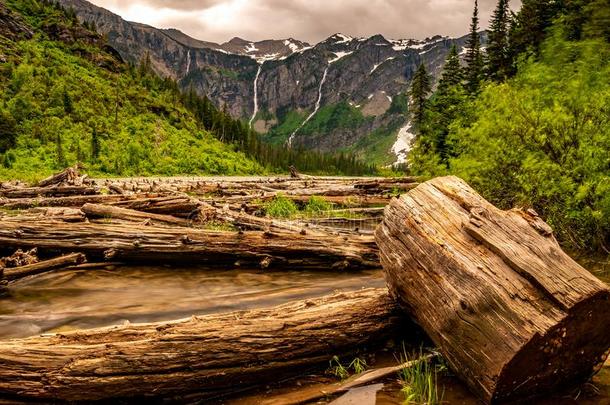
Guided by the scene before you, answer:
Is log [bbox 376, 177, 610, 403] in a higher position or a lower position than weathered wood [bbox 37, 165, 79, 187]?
lower

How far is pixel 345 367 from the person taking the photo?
5383 mm

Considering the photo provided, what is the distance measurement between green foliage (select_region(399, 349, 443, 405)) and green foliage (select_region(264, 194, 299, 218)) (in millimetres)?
13562

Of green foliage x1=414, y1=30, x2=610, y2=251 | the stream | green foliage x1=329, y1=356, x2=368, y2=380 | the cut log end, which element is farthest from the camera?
green foliage x1=414, y1=30, x2=610, y2=251

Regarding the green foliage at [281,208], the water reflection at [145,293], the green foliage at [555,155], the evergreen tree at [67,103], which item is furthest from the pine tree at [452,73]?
the evergreen tree at [67,103]

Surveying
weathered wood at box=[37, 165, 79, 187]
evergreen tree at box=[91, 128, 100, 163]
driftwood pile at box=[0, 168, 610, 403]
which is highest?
evergreen tree at box=[91, 128, 100, 163]

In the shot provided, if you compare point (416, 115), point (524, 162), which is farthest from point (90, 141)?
point (524, 162)

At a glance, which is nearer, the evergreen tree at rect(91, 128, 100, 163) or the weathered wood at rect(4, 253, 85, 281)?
the weathered wood at rect(4, 253, 85, 281)

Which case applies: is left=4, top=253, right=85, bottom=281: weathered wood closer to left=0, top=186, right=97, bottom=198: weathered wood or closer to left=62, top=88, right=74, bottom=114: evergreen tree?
left=0, top=186, right=97, bottom=198: weathered wood

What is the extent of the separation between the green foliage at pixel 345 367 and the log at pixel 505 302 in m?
0.93

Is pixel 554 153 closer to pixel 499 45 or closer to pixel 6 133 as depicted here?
pixel 499 45

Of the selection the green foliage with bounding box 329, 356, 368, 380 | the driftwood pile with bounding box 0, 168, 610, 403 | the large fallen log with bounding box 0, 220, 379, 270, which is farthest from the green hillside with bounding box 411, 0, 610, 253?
the green foliage with bounding box 329, 356, 368, 380

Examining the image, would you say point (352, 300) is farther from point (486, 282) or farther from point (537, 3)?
point (537, 3)

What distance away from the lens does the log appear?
12.7 ft

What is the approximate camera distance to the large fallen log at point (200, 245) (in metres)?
10.3
